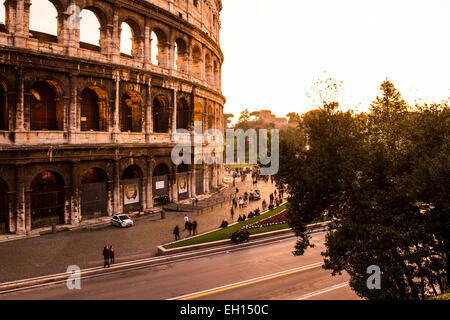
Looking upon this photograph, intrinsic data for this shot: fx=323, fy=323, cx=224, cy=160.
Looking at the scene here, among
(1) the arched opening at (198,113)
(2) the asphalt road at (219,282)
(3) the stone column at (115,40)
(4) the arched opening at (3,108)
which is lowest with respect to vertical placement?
(2) the asphalt road at (219,282)

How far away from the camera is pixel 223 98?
41.2 m

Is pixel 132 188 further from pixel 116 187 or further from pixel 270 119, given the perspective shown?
pixel 270 119

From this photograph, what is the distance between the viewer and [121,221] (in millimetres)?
22906

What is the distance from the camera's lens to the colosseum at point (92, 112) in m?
20.0

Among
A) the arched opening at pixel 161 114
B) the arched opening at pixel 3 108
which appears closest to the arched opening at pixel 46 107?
the arched opening at pixel 3 108

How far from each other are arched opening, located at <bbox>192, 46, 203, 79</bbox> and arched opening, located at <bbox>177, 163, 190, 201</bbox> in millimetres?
9772

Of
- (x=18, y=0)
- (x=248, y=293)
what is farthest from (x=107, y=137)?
(x=248, y=293)

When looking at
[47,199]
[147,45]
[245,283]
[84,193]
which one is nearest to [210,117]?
[147,45]

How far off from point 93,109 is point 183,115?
30.8 ft

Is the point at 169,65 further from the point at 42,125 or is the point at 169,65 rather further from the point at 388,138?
the point at 388,138

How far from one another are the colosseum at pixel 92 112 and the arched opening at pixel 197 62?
6.48 ft

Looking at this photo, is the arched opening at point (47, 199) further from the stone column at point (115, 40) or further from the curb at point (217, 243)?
the stone column at point (115, 40)

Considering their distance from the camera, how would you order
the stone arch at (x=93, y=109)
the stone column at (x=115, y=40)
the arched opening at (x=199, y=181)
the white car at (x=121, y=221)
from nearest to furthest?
the white car at (x=121, y=221) < the stone arch at (x=93, y=109) < the stone column at (x=115, y=40) < the arched opening at (x=199, y=181)

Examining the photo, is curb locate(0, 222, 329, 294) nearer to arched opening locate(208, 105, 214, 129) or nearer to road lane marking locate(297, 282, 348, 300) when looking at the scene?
road lane marking locate(297, 282, 348, 300)
